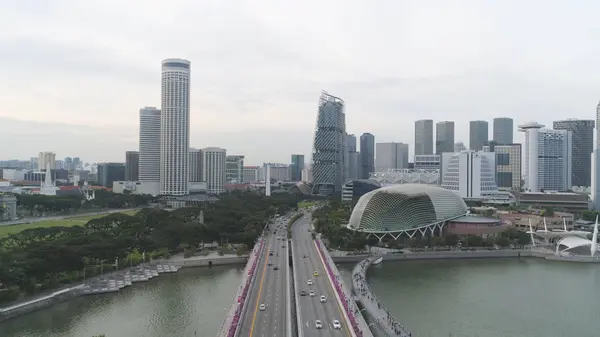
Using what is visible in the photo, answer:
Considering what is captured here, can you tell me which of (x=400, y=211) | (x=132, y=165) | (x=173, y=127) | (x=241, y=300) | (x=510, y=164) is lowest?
(x=241, y=300)

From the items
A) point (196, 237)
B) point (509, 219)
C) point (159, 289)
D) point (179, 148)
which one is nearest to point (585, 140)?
point (509, 219)

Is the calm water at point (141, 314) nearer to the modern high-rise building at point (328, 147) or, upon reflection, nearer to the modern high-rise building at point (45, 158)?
the modern high-rise building at point (328, 147)

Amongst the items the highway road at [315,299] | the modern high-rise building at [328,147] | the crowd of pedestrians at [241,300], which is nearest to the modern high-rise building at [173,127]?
the modern high-rise building at [328,147]

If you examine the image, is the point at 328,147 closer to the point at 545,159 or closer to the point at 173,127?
the point at 173,127

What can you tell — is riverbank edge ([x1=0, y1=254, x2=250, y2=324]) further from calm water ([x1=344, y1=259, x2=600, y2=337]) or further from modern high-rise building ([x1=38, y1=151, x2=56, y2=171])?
modern high-rise building ([x1=38, y1=151, x2=56, y2=171])

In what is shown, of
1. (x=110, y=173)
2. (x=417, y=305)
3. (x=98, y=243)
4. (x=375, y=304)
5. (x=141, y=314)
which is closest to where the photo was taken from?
(x=375, y=304)

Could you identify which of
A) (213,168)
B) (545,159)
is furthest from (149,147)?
(545,159)

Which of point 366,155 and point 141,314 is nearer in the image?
point 141,314
